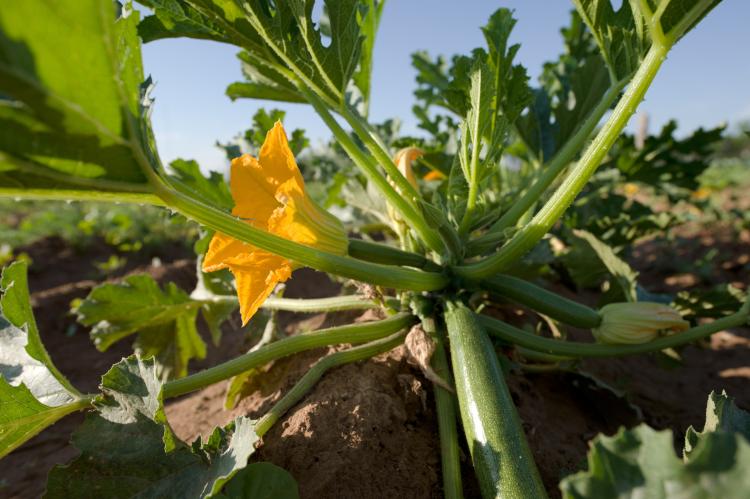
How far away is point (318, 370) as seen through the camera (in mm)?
1438

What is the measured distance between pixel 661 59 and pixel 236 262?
1159 mm

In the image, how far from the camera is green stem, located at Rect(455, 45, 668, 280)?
4.26 ft

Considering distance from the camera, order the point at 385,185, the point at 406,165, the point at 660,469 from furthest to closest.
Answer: the point at 406,165 < the point at 385,185 < the point at 660,469

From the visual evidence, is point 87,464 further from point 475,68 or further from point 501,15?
point 501,15

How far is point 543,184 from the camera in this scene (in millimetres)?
1627

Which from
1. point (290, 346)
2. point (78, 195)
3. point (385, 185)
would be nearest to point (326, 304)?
point (290, 346)

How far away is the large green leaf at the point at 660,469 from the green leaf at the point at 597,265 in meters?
1.05

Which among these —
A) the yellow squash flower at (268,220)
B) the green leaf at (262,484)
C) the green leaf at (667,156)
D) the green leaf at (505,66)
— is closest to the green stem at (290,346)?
the yellow squash flower at (268,220)

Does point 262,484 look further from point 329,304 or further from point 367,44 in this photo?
point 367,44

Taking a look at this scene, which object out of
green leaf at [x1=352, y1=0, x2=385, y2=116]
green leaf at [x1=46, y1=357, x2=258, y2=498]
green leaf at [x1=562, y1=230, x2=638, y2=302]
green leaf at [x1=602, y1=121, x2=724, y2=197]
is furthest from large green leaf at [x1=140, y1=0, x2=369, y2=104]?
green leaf at [x1=602, y1=121, x2=724, y2=197]

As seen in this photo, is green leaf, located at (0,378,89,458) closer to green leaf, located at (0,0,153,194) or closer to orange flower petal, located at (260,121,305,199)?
green leaf, located at (0,0,153,194)

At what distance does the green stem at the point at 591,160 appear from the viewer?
4.26 feet

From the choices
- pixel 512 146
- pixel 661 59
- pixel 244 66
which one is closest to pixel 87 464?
pixel 244 66

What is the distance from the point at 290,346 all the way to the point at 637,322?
1009 millimetres
